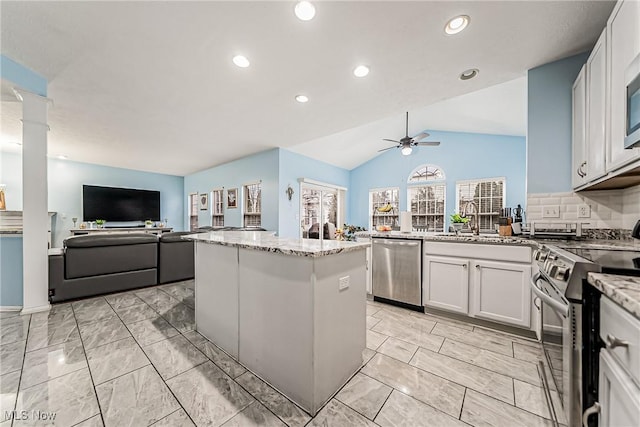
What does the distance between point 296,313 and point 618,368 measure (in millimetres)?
1234

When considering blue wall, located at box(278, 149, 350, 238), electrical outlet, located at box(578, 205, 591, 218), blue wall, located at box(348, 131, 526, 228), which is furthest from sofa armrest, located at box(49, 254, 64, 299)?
blue wall, located at box(348, 131, 526, 228)

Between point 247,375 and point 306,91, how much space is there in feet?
9.85

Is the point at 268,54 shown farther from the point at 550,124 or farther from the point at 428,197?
the point at 428,197

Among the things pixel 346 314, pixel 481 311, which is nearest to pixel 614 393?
pixel 346 314

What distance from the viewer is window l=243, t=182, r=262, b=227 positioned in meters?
6.00

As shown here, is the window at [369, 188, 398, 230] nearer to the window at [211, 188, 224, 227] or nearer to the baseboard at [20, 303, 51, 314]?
the window at [211, 188, 224, 227]

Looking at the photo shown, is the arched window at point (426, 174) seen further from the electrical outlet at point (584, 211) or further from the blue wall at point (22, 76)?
the blue wall at point (22, 76)

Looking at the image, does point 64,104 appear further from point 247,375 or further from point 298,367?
point 298,367

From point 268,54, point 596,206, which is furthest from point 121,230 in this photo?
point 596,206

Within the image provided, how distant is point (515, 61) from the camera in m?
2.23

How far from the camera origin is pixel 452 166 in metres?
6.25

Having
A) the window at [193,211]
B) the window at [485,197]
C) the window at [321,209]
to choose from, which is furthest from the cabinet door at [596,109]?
the window at [193,211]

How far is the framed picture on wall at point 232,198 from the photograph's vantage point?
21.0 ft

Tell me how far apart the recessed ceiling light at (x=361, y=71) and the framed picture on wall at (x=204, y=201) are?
6442mm
